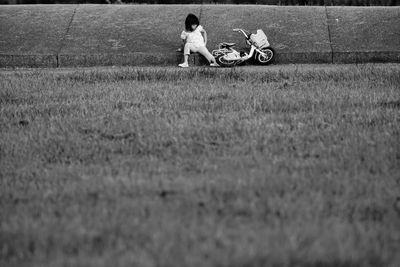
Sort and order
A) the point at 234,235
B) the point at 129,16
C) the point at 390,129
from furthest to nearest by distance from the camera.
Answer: the point at 129,16 → the point at 390,129 → the point at 234,235

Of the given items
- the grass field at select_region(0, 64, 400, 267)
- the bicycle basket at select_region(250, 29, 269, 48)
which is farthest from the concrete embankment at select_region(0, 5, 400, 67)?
the grass field at select_region(0, 64, 400, 267)

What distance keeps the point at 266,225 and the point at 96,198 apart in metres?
1.03

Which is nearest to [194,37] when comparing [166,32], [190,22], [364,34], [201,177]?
[190,22]

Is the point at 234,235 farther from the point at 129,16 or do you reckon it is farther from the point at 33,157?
the point at 129,16

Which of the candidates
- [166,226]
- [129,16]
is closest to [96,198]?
[166,226]

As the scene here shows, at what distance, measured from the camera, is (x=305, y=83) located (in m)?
7.42

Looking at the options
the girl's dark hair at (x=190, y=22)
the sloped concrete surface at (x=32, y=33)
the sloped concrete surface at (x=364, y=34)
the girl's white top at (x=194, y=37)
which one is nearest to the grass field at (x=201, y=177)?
the girl's white top at (x=194, y=37)

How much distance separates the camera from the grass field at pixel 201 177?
9.04 feet

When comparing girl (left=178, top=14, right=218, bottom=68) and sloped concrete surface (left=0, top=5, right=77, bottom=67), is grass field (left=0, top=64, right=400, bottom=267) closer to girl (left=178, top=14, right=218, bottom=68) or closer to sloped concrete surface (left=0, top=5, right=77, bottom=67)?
girl (left=178, top=14, right=218, bottom=68)

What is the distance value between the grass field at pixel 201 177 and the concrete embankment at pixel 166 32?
330 centimetres

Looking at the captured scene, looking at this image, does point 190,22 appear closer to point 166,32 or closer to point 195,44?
point 195,44

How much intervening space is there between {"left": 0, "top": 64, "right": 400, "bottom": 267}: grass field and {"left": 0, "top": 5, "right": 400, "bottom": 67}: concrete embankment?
3.30 m

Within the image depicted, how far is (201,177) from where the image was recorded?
12.5 ft

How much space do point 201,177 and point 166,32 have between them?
7244 mm
